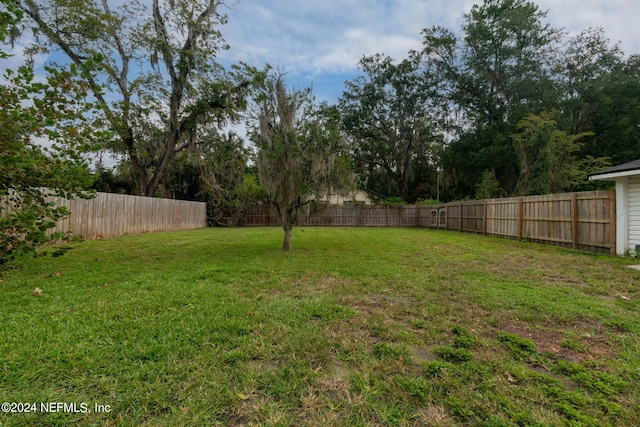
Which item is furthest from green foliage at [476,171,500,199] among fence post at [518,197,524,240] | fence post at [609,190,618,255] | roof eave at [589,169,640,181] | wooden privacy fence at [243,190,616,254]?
fence post at [609,190,618,255]

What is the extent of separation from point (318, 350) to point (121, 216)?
1158cm

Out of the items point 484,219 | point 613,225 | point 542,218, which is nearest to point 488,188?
point 484,219

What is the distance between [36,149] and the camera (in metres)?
2.86

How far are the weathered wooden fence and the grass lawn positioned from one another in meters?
5.11

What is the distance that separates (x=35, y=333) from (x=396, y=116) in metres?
25.4

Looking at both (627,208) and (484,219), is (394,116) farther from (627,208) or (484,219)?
(627,208)

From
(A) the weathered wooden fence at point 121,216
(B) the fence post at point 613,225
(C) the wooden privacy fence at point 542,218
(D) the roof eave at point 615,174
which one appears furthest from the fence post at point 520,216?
(A) the weathered wooden fence at point 121,216

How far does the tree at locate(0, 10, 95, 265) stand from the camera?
8.30ft

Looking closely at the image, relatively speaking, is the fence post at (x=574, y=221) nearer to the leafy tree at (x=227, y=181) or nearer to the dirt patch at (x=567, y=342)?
the dirt patch at (x=567, y=342)

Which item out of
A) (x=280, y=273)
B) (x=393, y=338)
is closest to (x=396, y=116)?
(x=280, y=273)

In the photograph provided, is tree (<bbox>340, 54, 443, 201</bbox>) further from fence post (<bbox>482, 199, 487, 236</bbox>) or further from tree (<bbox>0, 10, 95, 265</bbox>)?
tree (<bbox>0, 10, 95, 265</bbox>)

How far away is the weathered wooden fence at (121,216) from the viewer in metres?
8.62

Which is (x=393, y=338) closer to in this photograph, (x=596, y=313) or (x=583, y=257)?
(x=596, y=313)

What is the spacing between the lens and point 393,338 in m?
2.41
